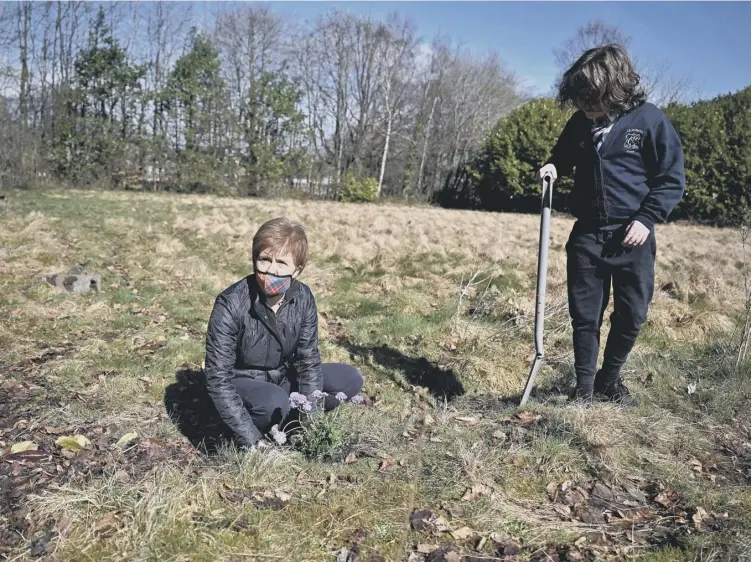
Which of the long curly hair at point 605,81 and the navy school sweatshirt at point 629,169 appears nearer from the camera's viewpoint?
the long curly hair at point 605,81

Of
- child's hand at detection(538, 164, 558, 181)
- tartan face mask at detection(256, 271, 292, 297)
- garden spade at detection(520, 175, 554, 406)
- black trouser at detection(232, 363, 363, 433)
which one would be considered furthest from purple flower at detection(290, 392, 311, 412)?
child's hand at detection(538, 164, 558, 181)

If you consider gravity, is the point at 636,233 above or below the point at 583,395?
above

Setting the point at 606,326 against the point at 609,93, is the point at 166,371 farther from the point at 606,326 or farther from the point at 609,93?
the point at 606,326

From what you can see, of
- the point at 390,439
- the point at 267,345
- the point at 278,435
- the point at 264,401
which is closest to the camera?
the point at 278,435

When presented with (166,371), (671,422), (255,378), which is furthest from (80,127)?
(671,422)

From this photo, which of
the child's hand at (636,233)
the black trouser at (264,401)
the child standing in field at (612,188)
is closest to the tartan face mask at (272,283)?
the black trouser at (264,401)

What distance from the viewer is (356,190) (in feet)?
81.1

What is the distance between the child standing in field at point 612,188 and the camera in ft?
10.5

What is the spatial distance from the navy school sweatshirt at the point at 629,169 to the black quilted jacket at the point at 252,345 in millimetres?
1830

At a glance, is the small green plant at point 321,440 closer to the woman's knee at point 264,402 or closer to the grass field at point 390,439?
the grass field at point 390,439

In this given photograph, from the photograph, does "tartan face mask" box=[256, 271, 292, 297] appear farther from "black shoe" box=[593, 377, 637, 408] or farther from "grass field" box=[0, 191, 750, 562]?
"black shoe" box=[593, 377, 637, 408]

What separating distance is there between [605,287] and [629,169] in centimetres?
77

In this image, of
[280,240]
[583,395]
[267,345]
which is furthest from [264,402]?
[583,395]

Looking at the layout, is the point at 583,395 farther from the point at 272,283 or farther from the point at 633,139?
the point at 272,283
